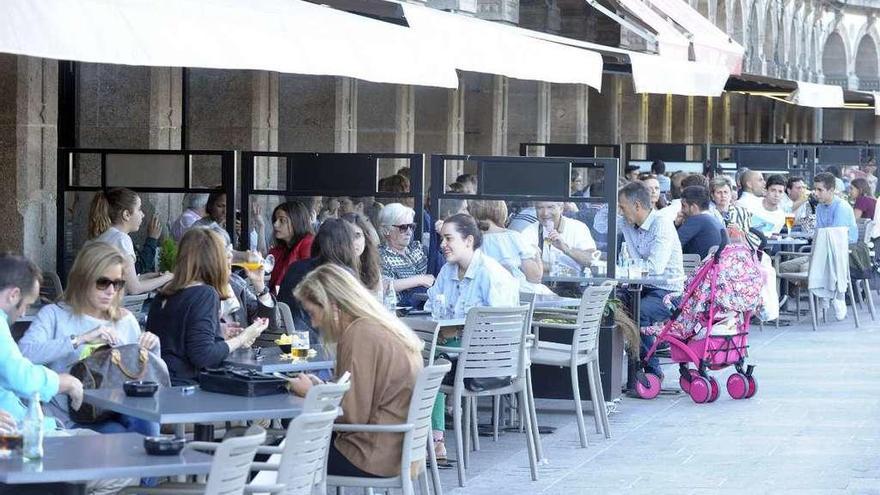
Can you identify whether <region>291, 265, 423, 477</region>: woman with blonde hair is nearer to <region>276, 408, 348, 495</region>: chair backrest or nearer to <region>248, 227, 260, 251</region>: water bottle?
<region>276, 408, 348, 495</region>: chair backrest

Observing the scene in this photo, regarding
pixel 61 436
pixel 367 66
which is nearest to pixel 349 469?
pixel 61 436

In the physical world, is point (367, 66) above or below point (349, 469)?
above

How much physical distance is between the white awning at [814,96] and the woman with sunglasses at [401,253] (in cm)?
1679

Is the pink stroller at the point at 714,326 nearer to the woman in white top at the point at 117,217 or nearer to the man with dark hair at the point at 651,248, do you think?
the man with dark hair at the point at 651,248

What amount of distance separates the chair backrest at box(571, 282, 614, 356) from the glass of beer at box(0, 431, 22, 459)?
16.8ft

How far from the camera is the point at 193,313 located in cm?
764

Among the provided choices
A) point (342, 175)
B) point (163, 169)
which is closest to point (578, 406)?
point (342, 175)

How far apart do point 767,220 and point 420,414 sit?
39.4 feet

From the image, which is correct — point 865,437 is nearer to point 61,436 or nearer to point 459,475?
point 459,475

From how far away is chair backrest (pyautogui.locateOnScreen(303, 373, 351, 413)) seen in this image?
5.99 m

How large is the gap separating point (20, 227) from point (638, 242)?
13.7 ft

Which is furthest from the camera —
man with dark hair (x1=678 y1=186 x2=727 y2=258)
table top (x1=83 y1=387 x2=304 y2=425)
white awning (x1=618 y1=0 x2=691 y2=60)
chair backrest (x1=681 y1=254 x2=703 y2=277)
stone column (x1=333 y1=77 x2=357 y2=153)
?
white awning (x1=618 y1=0 x2=691 y2=60)

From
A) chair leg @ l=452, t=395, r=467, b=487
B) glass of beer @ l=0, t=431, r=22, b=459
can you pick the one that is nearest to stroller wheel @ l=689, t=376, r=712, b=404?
chair leg @ l=452, t=395, r=467, b=487

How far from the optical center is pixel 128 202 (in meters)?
11.0
